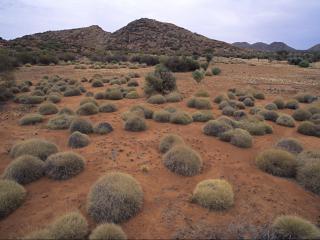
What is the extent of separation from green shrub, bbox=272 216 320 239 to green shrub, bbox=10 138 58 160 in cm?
712

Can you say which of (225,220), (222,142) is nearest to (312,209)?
(225,220)

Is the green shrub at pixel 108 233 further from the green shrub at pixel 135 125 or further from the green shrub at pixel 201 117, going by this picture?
the green shrub at pixel 201 117

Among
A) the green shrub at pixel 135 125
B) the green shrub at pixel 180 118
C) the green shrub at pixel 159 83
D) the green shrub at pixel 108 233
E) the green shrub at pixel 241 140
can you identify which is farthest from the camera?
Result: the green shrub at pixel 159 83

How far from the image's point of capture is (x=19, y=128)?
531 inches

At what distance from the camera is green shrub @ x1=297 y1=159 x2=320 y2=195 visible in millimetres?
8146

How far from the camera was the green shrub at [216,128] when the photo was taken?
1233 cm

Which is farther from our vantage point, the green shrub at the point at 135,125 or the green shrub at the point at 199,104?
the green shrub at the point at 199,104

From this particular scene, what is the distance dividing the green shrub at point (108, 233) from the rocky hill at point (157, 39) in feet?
216

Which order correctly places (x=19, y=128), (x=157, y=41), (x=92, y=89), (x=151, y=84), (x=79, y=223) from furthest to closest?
(x=157, y=41)
(x=92, y=89)
(x=151, y=84)
(x=19, y=128)
(x=79, y=223)

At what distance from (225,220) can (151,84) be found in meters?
14.9

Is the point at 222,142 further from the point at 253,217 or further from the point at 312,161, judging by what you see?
the point at 253,217

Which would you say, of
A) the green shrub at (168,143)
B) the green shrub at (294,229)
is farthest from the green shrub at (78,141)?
the green shrub at (294,229)

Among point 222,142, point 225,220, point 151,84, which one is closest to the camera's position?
point 225,220

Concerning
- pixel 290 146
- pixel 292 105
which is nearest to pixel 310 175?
pixel 290 146
